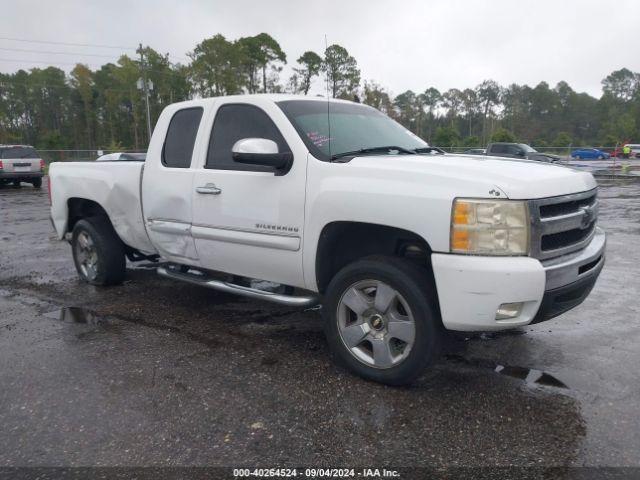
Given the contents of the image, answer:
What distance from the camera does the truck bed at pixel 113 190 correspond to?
17.0ft

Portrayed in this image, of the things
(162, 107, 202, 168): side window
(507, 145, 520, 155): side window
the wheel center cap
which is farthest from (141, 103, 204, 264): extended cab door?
(507, 145, 520, 155): side window

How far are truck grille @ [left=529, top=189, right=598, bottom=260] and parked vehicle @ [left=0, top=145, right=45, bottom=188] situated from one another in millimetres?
21762

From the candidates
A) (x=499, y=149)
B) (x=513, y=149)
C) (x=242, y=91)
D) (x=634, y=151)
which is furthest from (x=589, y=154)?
(x=242, y=91)

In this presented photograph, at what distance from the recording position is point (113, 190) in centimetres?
537

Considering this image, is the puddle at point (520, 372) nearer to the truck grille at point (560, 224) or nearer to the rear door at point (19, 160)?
the truck grille at point (560, 224)

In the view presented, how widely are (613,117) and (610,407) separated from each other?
97.5 m

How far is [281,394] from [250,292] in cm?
104

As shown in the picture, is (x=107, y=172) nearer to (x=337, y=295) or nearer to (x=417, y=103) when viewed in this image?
(x=337, y=295)

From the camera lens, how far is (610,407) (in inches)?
125

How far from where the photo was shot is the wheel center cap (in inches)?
137

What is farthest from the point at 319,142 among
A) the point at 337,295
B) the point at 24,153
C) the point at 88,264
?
the point at 24,153

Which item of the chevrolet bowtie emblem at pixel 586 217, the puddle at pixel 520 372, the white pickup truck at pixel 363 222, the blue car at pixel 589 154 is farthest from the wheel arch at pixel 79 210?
the blue car at pixel 589 154

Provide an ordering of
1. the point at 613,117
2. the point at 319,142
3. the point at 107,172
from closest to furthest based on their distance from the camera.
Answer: the point at 319,142, the point at 107,172, the point at 613,117

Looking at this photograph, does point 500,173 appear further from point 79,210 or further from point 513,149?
point 513,149
